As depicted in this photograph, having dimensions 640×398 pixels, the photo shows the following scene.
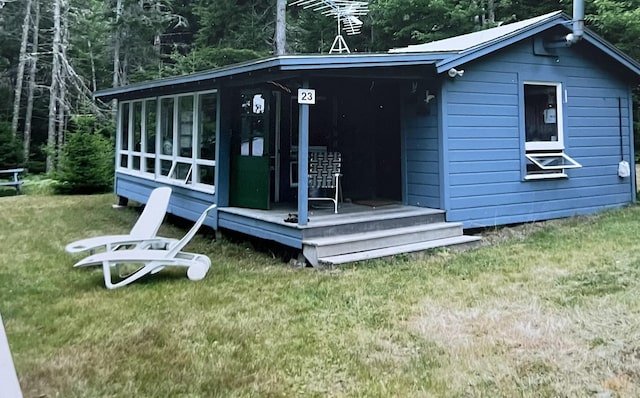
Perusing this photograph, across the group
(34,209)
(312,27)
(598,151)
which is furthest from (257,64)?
(312,27)

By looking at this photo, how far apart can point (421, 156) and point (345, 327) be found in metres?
3.68

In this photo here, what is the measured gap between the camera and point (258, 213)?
6.22 m

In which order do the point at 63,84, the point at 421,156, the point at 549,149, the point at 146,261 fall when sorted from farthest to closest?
the point at 63,84 < the point at 549,149 < the point at 421,156 < the point at 146,261

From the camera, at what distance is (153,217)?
5734 mm

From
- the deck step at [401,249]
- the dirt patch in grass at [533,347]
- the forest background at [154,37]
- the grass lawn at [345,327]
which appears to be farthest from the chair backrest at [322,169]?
the forest background at [154,37]

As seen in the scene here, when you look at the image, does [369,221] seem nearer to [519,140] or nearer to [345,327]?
[345,327]

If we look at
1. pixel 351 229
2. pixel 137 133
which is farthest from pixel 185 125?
pixel 351 229

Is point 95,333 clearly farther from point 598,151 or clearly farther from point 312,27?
point 312,27

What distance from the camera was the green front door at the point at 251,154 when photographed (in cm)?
641

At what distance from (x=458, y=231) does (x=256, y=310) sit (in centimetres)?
325

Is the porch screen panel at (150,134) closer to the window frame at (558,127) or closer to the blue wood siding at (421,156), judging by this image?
the blue wood siding at (421,156)

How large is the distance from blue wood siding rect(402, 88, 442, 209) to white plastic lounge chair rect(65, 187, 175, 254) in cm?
300

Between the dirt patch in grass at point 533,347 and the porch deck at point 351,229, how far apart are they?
1547 mm

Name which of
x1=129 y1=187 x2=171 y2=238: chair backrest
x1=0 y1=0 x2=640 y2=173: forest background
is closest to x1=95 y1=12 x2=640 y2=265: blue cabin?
x1=129 y1=187 x2=171 y2=238: chair backrest
